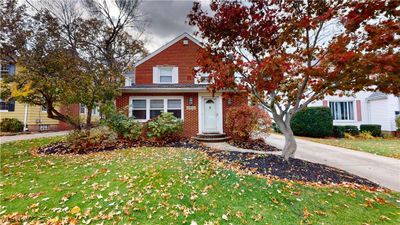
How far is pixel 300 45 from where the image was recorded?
6027 millimetres

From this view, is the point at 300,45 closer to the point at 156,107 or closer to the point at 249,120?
the point at 249,120

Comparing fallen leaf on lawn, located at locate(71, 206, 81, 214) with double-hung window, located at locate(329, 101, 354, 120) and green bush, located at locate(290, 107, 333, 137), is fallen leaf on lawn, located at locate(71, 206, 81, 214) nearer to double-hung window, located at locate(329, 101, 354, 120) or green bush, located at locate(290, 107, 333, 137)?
green bush, located at locate(290, 107, 333, 137)

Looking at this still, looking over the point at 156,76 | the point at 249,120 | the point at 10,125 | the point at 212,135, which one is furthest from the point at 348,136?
the point at 10,125

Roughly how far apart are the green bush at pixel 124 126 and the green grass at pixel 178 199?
5.05m

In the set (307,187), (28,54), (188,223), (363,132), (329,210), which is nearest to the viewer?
(188,223)

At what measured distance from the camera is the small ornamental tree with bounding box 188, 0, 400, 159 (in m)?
4.24

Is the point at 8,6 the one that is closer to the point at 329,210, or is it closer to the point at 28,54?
the point at 28,54

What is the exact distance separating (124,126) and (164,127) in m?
2.26

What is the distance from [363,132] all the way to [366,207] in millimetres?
15206

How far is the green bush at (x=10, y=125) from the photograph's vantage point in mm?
15875

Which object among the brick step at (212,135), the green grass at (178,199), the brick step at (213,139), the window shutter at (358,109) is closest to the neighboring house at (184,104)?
the brick step at (212,135)

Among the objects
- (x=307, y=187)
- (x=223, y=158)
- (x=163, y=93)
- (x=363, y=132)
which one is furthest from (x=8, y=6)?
(x=363, y=132)

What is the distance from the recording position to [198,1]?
20.3 ft

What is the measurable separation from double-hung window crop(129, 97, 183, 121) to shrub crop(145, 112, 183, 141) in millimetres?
1462
